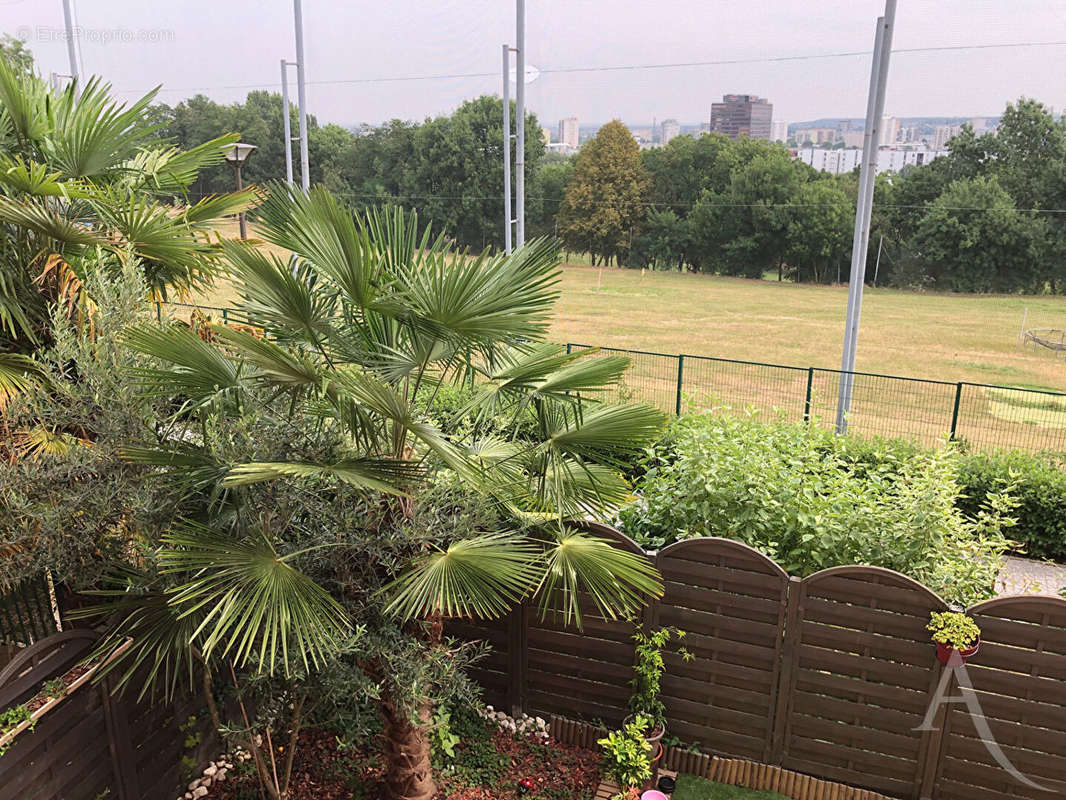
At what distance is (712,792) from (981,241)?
80.6 ft

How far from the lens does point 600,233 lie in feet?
104

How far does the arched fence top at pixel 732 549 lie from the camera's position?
4.20 meters

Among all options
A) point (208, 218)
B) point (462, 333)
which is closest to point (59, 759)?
point (462, 333)

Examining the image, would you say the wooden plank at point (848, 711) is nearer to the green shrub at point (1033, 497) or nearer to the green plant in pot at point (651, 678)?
the green plant in pot at point (651, 678)

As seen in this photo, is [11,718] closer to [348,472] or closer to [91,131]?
[348,472]

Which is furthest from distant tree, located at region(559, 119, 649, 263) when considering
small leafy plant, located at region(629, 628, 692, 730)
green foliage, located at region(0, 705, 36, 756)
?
green foliage, located at region(0, 705, 36, 756)

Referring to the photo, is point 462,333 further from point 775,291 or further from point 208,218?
point 775,291

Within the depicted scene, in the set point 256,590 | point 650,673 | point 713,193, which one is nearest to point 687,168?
point 713,193

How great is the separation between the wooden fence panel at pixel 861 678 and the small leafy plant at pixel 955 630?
0.07m

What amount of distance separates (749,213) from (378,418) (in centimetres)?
2751

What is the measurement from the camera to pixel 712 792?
4461 millimetres

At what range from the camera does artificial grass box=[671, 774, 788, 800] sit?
4414 mm

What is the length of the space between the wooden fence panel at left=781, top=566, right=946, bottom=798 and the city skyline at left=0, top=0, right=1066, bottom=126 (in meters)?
14.0

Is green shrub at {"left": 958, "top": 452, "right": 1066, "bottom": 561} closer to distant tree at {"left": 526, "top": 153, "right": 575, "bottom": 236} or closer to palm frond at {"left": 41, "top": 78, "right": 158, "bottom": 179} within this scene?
palm frond at {"left": 41, "top": 78, "right": 158, "bottom": 179}
